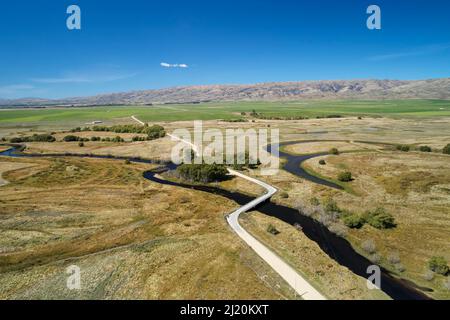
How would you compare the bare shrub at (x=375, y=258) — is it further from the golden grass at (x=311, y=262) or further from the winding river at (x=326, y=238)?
the golden grass at (x=311, y=262)

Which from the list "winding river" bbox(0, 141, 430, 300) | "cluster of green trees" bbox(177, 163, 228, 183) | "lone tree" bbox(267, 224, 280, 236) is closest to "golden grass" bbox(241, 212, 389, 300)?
"lone tree" bbox(267, 224, 280, 236)

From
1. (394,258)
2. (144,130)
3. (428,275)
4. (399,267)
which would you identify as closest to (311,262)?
(399,267)

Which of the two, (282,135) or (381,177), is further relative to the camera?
(282,135)

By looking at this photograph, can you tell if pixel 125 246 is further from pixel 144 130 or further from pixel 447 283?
pixel 144 130

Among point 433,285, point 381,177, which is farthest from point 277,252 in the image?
point 381,177

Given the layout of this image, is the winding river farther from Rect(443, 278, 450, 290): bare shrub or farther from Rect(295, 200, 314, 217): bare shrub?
Rect(443, 278, 450, 290): bare shrub

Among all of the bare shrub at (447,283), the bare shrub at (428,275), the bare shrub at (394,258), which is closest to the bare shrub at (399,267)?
the bare shrub at (394,258)

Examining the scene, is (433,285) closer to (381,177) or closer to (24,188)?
(381,177)
